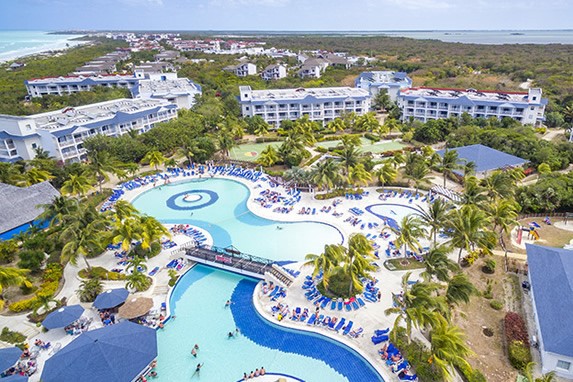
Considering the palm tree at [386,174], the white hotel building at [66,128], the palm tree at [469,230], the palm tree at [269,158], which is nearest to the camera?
A: the palm tree at [469,230]

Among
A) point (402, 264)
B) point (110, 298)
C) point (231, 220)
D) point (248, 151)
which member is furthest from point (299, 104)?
point (110, 298)

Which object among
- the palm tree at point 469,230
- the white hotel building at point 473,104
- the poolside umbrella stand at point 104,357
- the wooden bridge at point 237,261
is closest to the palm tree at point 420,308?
the palm tree at point 469,230

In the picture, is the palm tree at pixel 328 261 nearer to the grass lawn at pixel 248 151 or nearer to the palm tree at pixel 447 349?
the palm tree at pixel 447 349

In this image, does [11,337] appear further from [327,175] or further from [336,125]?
[336,125]

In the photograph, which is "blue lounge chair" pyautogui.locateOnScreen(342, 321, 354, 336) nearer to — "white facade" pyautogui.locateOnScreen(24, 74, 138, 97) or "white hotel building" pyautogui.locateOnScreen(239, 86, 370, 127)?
"white hotel building" pyautogui.locateOnScreen(239, 86, 370, 127)

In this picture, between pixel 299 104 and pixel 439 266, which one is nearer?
pixel 439 266

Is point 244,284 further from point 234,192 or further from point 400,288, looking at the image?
point 234,192
